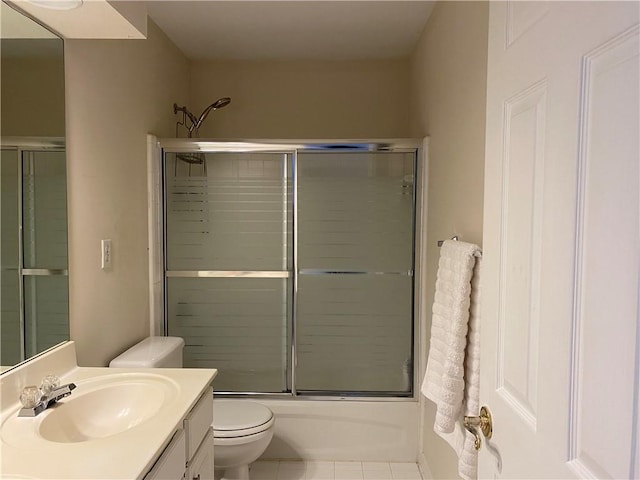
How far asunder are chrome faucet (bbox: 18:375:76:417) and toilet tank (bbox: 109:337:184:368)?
0.53 m

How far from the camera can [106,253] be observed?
1916 mm

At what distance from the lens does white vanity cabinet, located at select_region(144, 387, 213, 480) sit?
1172mm

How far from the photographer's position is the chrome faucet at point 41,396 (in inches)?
50.2

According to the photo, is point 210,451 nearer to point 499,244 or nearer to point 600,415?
point 499,244

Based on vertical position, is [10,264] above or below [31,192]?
below

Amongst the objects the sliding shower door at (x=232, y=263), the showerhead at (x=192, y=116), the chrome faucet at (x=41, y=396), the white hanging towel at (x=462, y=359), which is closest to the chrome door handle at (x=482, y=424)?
the white hanging towel at (x=462, y=359)

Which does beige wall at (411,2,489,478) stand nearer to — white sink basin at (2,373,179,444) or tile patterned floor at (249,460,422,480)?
tile patterned floor at (249,460,422,480)

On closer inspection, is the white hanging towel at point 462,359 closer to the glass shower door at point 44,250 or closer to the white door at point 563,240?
the white door at point 563,240

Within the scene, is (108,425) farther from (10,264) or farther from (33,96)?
(33,96)

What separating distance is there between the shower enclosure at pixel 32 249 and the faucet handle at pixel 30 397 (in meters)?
0.13

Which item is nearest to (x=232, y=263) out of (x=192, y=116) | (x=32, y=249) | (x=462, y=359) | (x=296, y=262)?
(x=296, y=262)

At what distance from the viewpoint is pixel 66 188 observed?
166 centimetres

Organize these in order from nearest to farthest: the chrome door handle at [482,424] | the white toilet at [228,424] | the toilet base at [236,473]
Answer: the chrome door handle at [482,424], the white toilet at [228,424], the toilet base at [236,473]

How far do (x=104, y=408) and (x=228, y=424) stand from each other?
0.79 metres
